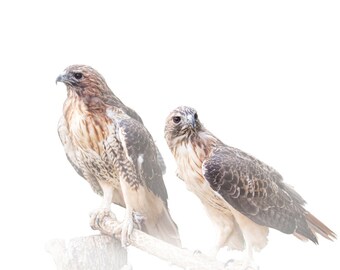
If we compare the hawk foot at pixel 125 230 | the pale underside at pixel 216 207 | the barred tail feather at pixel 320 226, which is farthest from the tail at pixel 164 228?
the barred tail feather at pixel 320 226

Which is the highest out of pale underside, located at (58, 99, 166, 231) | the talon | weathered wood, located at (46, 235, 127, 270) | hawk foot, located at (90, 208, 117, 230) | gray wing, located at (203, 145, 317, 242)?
gray wing, located at (203, 145, 317, 242)

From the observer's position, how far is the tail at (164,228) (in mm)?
4930

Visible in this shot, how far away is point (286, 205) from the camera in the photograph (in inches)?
182

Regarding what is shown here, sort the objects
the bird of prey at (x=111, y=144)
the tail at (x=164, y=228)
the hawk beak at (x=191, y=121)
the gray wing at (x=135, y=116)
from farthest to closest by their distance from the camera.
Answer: the tail at (x=164, y=228), the gray wing at (x=135, y=116), the bird of prey at (x=111, y=144), the hawk beak at (x=191, y=121)

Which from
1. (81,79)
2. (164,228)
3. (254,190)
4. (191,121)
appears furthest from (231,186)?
(81,79)

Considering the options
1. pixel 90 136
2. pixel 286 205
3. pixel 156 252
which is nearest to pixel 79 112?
pixel 90 136

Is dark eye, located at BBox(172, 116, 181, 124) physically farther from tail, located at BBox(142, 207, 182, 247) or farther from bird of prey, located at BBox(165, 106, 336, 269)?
tail, located at BBox(142, 207, 182, 247)

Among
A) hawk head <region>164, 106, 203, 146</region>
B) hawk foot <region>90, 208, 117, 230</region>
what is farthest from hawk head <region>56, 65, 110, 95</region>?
hawk foot <region>90, 208, 117, 230</region>

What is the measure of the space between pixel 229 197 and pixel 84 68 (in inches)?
35.4

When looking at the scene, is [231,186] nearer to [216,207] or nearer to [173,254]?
[216,207]

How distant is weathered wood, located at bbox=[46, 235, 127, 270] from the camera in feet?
15.6

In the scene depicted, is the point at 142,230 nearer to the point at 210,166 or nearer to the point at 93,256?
the point at 93,256

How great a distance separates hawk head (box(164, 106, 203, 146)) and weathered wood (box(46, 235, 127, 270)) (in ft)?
2.06

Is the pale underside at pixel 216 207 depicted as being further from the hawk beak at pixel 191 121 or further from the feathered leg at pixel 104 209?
the feathered leg at pixel 104 209
